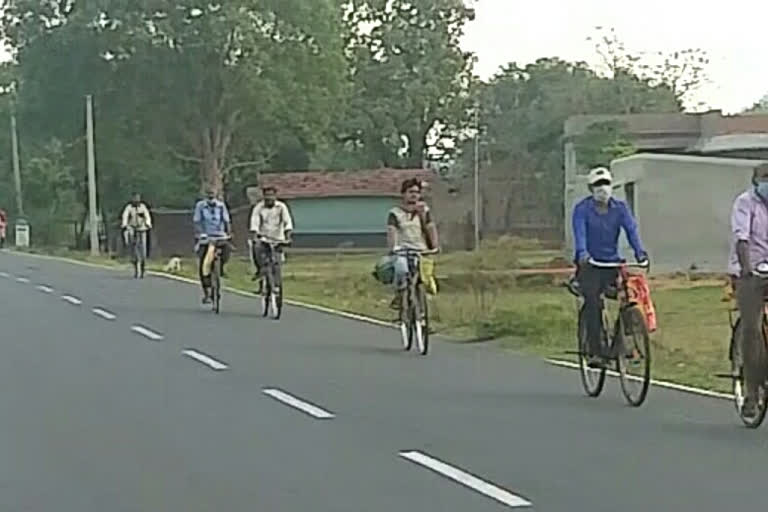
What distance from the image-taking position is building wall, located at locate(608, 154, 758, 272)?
144ft

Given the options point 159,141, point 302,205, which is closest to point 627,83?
point 302,205

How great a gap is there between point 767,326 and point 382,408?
3.40 meters

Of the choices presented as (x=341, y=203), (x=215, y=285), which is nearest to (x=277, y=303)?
(x=215, y=285)

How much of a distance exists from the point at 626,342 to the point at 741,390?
1.74 m

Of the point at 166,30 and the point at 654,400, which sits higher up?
the point at 166,30

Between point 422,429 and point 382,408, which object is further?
point 382,408

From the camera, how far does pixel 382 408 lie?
14938 millimetres

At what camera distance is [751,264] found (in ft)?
42.5

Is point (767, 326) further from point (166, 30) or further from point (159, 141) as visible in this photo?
point (159, 141)

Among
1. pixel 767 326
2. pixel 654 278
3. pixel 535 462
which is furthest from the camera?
pixel 654 278

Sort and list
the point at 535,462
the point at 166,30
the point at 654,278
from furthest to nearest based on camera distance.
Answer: the point at 166,30 < the point at 654,278 < the point at 535,462

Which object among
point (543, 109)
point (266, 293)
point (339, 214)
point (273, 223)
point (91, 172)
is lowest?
point (266, 293)

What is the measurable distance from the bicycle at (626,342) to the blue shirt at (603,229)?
0.30ft

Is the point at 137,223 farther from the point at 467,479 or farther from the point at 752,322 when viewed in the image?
the point at 467,479
